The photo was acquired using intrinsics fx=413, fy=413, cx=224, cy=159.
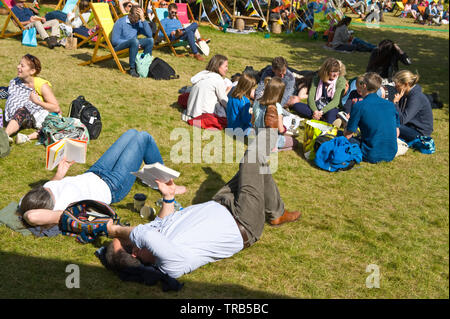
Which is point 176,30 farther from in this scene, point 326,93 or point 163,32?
point 326,93

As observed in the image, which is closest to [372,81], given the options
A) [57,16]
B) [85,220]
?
[85,220]

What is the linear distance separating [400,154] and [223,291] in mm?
4114

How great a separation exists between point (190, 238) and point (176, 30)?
861 cm

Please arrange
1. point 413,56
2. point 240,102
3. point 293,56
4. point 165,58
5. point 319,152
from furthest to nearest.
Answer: point 413,56 < point 293,56 < point 165,58 < point 240,102 < point 319,152

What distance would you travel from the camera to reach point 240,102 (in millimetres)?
6250

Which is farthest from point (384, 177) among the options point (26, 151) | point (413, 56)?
point (413, 56)

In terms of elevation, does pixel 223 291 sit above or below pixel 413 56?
below

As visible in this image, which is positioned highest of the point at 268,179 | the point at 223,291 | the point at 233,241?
the point at 268,179

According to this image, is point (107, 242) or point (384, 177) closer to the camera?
point (107, 242)

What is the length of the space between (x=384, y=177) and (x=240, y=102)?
232 cm

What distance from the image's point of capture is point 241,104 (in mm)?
6250

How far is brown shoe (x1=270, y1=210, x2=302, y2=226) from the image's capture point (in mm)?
4297

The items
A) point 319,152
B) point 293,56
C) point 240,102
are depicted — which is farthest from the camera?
point 293,56

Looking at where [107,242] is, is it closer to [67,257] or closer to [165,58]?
[67,257]
